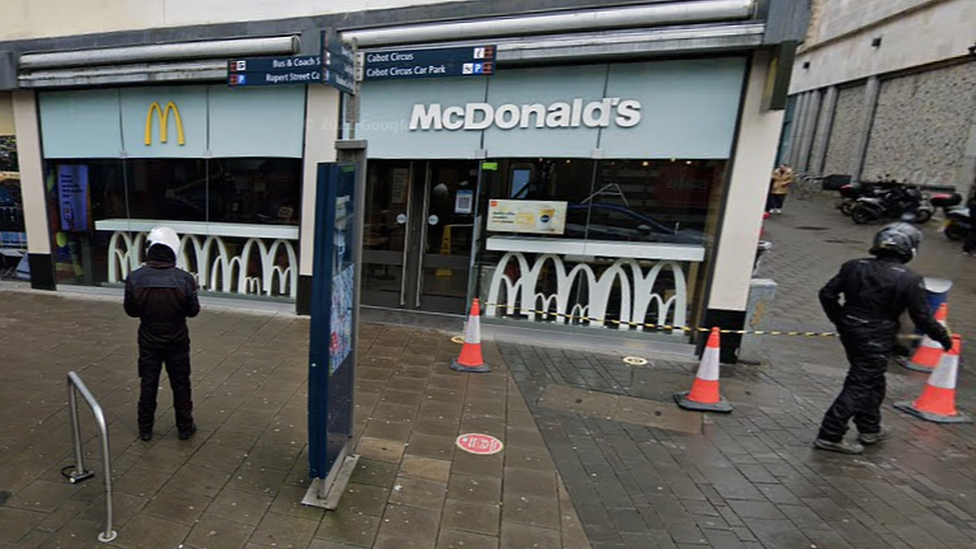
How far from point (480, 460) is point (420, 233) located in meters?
4.04

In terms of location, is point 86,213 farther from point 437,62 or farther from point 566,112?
point 566,112

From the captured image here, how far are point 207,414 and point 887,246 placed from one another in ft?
18.4

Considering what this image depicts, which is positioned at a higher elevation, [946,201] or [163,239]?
[946,201]

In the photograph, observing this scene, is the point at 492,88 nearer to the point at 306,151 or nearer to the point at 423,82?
the point at 423,82

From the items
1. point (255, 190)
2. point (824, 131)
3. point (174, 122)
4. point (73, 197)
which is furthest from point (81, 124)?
point (824, 131)

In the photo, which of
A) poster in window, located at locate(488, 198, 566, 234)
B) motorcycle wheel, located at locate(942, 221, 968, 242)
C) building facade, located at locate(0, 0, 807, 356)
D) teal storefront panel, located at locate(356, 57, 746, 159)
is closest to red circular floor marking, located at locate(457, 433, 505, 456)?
building facade, located at locate(0, 0, 807, 356)

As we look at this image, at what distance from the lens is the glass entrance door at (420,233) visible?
6.94 meters

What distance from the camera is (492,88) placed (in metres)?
6.00

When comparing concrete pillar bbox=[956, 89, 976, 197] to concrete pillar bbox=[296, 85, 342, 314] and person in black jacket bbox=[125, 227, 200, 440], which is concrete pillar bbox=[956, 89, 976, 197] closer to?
concrete pillar bbox=[296, 85, 342, 314]

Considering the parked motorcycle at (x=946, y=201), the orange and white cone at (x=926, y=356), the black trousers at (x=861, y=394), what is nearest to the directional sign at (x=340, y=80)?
the black trousers at (x=861, y=394)

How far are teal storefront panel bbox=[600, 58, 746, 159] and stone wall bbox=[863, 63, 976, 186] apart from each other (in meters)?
13.9

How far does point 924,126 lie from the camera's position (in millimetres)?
15953

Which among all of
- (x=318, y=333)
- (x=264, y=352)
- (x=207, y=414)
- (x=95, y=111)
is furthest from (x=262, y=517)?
(x=95, y=111)

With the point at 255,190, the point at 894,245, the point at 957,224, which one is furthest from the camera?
the point at 957,224
